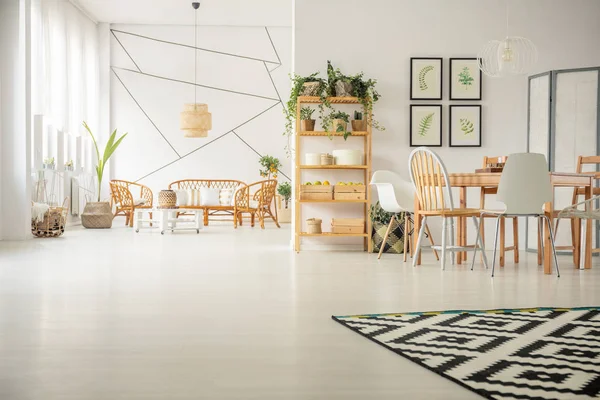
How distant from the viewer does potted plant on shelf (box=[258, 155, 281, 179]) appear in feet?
40.2

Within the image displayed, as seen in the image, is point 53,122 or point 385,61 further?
point 53,122

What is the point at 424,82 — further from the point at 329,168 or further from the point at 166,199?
the point at 166,199

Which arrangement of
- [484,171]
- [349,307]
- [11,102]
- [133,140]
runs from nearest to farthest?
[349,307], [484,171], [11,102], [133,140]

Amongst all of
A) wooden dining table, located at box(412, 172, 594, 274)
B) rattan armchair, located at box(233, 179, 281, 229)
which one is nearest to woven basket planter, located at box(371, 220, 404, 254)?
wooden dining table, located at box(412, 172, 594, 274)

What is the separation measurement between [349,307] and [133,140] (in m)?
9.87

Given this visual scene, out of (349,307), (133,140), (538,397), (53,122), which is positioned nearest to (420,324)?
(349,307)

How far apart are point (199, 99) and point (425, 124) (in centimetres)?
669

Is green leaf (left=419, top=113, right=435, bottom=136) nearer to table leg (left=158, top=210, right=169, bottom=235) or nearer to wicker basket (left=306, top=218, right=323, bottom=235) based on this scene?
wicker basket (left=306, top=218, right=323, bottom=235)

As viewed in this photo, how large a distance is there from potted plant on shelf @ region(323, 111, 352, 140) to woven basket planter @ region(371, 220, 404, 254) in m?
0.86

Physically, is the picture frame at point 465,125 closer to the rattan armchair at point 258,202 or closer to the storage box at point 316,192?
the storage box at point 316,192

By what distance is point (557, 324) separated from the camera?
274cm

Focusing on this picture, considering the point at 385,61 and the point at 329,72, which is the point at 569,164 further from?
the point at 329,72

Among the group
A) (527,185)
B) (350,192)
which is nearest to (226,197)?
(350,192)

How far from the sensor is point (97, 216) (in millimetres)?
10141
